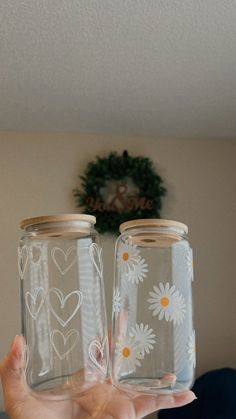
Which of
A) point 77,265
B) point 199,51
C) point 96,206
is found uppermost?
point 199,51

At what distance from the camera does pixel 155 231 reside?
2.57ft

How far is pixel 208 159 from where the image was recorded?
111 inches

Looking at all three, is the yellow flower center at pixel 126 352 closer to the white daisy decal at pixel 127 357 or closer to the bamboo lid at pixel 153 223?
the white daisy decal at pixel 127 357

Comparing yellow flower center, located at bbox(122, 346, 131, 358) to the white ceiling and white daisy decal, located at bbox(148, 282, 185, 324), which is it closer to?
white daisy decal, located at bbox(148, 282, 185, 324)

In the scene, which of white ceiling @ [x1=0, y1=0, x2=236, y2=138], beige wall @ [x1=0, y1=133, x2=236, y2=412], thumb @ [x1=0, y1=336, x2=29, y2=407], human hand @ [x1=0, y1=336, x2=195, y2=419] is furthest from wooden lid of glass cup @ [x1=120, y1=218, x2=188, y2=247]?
beige wall @ [x1=0, y1=133, x2=236, y2=412]

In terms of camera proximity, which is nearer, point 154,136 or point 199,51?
point 199,51

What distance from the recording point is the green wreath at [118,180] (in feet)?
8.53

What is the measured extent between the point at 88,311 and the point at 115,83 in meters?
1.42

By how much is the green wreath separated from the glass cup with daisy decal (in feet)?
5.67

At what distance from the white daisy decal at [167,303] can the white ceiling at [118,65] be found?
1036mm

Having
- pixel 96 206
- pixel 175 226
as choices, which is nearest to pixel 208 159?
pixel 96 206

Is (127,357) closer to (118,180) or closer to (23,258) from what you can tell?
(23,258)

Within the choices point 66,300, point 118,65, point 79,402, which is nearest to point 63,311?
point 66,300

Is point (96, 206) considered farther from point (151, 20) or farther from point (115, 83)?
point (151, 20)
